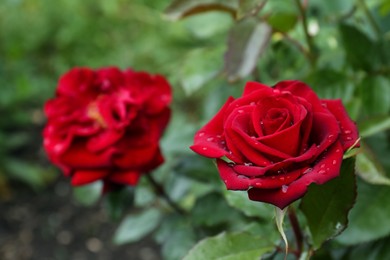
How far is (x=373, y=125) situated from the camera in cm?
71

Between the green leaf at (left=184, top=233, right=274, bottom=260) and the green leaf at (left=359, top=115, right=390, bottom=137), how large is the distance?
0.16 meters

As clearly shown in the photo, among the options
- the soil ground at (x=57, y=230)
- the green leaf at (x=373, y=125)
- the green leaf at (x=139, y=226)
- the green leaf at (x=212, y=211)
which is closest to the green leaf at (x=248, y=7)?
the green leaf at (x=373, y=125)

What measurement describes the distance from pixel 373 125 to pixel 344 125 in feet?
0.56

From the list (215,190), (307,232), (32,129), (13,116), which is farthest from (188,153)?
(32,129)

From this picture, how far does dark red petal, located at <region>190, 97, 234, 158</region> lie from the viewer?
0.52 m

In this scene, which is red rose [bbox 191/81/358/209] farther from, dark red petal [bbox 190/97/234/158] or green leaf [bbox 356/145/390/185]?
green leaf [bbox 356/145/390/185]

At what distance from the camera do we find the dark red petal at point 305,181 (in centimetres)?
49

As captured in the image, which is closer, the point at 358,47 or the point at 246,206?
Answer: the point at 246,206

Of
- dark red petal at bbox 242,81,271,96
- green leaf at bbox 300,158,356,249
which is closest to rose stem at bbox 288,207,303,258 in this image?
green leaf at bbox 300,158,356,249

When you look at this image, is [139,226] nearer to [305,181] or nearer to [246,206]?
[246,206]

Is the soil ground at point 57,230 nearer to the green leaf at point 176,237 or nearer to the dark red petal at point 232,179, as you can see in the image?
the green leaf at point 176,237

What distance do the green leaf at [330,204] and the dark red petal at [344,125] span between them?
0.03 metres

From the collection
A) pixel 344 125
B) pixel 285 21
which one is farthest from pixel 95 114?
pixel 344 125

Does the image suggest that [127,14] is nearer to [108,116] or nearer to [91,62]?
[91,62]
